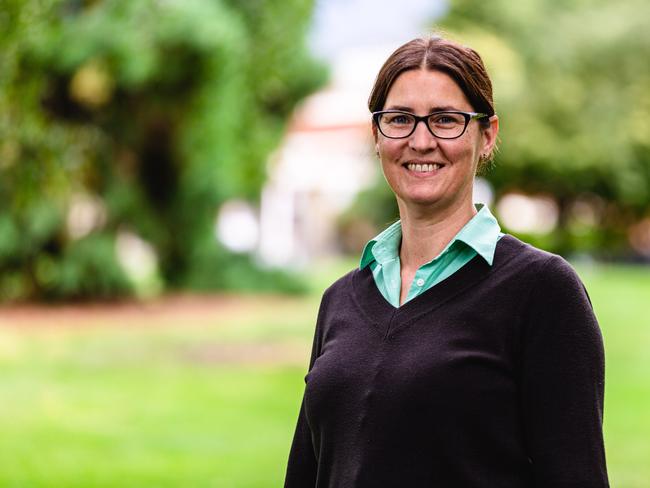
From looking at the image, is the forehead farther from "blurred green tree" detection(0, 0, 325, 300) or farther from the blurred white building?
the blurred white building

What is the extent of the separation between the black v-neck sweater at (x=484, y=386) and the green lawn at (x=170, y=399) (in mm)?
5049

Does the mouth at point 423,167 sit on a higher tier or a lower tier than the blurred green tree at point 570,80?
lower

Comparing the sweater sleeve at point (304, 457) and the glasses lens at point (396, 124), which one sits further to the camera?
the sweater sleeve at point (304, 457)

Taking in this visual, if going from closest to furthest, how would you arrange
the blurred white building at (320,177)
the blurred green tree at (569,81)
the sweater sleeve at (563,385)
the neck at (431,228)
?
the sweater sleeve at (563,385)
the neck at (431,228)
the blurred green tree at (569,81)
the blurred white building at (320,177)

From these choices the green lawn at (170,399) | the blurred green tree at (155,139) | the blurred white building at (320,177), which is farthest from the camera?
the blurred white building at (320,177)

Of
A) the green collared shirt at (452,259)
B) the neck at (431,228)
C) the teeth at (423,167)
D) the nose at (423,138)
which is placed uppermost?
the nose at (423,138)

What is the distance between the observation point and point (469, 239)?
1.95m

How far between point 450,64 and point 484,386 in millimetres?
649

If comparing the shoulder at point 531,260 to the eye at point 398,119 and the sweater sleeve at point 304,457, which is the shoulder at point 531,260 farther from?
the sweater sleeve at point 304,457

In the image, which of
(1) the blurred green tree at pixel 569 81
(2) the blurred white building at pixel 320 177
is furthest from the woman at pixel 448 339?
(2) the blurred white building at pixel 320 177

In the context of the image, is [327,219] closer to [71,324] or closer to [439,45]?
[71,324]

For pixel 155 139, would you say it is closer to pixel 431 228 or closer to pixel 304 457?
pixel 304 457

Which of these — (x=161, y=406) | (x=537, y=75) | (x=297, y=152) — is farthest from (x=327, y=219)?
(x=161, y=406)

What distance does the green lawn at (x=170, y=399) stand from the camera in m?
7.21
